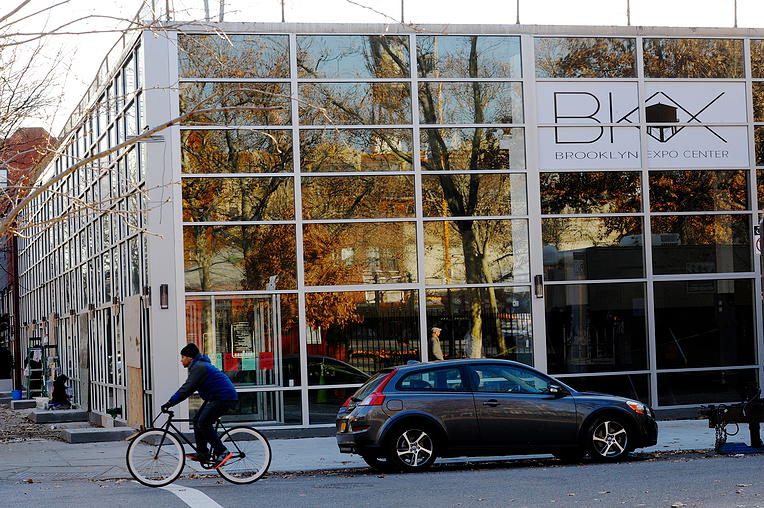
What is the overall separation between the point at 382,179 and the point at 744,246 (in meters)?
7.37

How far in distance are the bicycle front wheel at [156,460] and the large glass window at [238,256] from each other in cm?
670

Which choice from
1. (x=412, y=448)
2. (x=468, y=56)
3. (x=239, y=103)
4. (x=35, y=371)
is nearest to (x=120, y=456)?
(x=412, y=448)

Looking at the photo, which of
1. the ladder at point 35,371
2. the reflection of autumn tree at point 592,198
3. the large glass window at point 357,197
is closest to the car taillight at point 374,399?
the large glass window at point 357,197

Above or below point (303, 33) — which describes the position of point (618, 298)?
below

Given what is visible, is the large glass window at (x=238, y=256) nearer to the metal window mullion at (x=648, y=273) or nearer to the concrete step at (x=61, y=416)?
the metal window mullion at (x=648, y=273)

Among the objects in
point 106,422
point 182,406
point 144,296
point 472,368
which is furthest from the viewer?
point 106,422

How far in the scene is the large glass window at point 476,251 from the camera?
21.0 metres

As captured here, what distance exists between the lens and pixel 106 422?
26438 millimetres

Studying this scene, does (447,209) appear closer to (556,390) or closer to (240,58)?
(240,58)

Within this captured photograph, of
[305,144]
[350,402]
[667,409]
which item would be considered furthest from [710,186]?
[350,402]

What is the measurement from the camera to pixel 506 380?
15156 mm

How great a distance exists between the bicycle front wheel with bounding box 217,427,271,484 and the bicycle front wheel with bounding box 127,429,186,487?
581mm

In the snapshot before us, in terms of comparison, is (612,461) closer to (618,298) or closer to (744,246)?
(618,298)

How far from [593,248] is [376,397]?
27.0 ft
